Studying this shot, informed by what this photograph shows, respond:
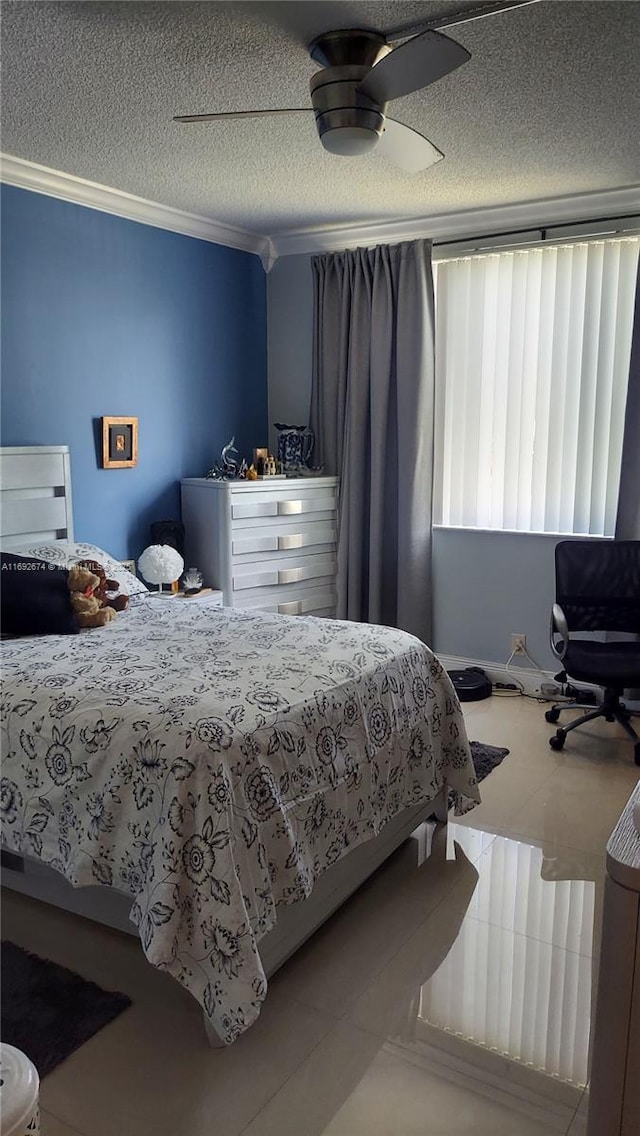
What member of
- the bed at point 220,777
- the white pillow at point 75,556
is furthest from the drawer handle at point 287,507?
the bed at point 220,777

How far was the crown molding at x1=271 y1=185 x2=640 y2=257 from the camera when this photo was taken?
13.1 ft

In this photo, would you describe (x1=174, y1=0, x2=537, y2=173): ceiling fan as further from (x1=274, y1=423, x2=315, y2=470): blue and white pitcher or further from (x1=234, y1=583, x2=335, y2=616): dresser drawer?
(x1=234, y1=583, x2=335, y2=616): dresser drawer

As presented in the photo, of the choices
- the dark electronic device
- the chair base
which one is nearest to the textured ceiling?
the chair base

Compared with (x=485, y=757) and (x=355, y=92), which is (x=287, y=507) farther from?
(x=355, y=92)

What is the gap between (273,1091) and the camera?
1785 mm

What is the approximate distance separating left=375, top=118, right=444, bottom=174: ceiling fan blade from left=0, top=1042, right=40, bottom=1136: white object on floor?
255 centimetres

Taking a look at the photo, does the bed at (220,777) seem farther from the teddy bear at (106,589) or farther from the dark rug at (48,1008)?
the teddy bear at (106,589)

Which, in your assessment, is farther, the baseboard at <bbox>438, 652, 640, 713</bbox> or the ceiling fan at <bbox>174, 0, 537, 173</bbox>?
the baseboard at <bbox>438, 652, 640, 713</bbox>

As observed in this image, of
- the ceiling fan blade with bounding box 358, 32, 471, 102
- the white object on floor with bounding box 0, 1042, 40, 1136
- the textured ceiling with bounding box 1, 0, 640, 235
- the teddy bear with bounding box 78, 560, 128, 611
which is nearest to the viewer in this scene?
the white object on floor with bounding box 0, 1042, 40, 1136

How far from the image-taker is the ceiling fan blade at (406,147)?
258cm

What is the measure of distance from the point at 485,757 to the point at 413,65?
267 cm

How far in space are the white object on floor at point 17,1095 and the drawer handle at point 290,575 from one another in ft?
11.6

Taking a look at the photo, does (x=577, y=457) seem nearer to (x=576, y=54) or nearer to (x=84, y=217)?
(x=576, y=54)

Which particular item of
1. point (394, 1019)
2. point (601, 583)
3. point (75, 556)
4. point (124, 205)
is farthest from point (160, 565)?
point (394, 1019)
